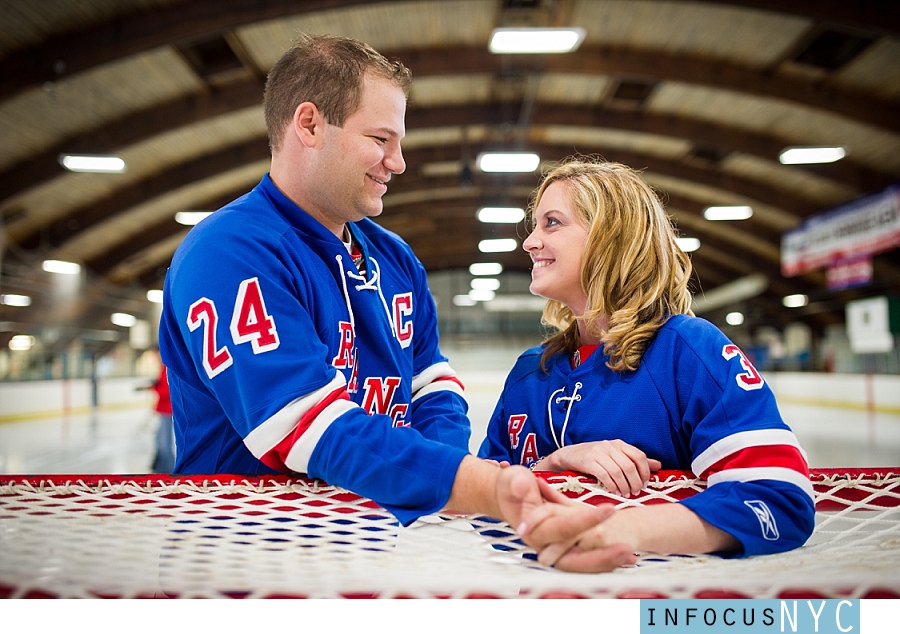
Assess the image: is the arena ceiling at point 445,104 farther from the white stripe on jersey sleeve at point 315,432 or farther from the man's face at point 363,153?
the white stripe on jersey sleeve at point 315,432

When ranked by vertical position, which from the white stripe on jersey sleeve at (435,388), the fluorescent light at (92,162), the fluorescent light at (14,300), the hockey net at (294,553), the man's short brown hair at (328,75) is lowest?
the hockey net at (294,553)

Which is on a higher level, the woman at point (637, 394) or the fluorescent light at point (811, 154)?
the fluorescent light at point (811, 154)

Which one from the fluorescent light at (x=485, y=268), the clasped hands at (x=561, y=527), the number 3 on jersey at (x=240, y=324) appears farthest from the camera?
the fluorescent light at (x=485, y=268)

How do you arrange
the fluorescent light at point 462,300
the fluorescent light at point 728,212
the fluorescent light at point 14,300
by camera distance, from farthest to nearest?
the fluorescent light at point 462,300
the fluorescent light at point 728,212
the fluorescent light at point 14,300

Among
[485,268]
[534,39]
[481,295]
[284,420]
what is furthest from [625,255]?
[481,295]

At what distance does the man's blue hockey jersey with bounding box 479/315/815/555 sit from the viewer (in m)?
1.08

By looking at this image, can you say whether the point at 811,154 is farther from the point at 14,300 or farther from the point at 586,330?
the point at 14,300

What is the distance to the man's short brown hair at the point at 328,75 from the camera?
4.18ft

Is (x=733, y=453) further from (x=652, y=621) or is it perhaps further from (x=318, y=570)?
(x=318, y=570)

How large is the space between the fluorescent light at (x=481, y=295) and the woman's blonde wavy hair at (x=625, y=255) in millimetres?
23325

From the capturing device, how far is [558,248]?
154 centimetres

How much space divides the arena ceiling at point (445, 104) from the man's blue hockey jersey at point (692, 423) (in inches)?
268

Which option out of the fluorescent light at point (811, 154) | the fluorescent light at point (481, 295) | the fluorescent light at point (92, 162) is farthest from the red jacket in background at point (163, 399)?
the fluorescent light at point (481, 295)

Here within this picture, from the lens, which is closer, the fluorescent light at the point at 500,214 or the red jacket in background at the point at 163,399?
the red jacket in background at the point at 163,399
